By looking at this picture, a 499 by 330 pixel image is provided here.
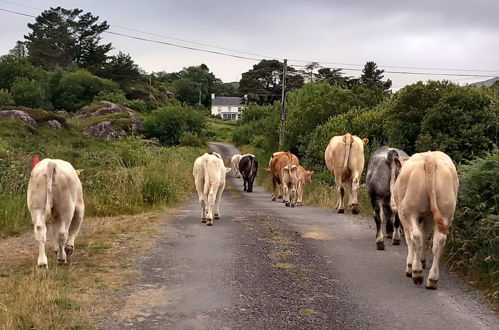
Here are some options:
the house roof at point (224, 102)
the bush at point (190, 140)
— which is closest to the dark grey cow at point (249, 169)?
the bush at point (190, 140)

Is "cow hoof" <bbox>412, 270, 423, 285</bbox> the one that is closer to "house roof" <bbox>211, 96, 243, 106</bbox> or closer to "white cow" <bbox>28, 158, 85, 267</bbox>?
"white cow" <bbox>28, 158, 85, 267</bbox>

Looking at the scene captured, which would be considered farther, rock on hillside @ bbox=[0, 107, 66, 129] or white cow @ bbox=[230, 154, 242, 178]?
rock on hillside @ bbox=[0, 107, 66, 129]

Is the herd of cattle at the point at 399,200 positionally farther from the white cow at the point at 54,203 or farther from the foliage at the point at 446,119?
the foliage at the point at 446,119

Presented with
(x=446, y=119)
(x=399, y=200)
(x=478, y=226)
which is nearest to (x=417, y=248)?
(x=399, y=200)

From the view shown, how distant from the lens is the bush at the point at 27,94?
6831 cm

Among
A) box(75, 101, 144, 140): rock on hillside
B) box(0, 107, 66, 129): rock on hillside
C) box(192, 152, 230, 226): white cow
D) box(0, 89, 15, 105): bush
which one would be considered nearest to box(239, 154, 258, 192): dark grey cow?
box(192, 152, 230, 226): white cow

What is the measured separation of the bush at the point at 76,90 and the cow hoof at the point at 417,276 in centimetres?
7853

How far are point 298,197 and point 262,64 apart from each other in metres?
82.6

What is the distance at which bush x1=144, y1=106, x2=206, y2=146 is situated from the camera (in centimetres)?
6122

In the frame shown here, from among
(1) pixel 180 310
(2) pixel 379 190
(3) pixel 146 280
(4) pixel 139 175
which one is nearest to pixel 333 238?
(2) pixel 379 190

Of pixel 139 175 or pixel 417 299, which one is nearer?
pixel 417 299

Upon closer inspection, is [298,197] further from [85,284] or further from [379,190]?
[85,284]

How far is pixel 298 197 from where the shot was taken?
19750 millimetres

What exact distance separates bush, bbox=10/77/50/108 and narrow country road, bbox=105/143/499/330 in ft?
212
